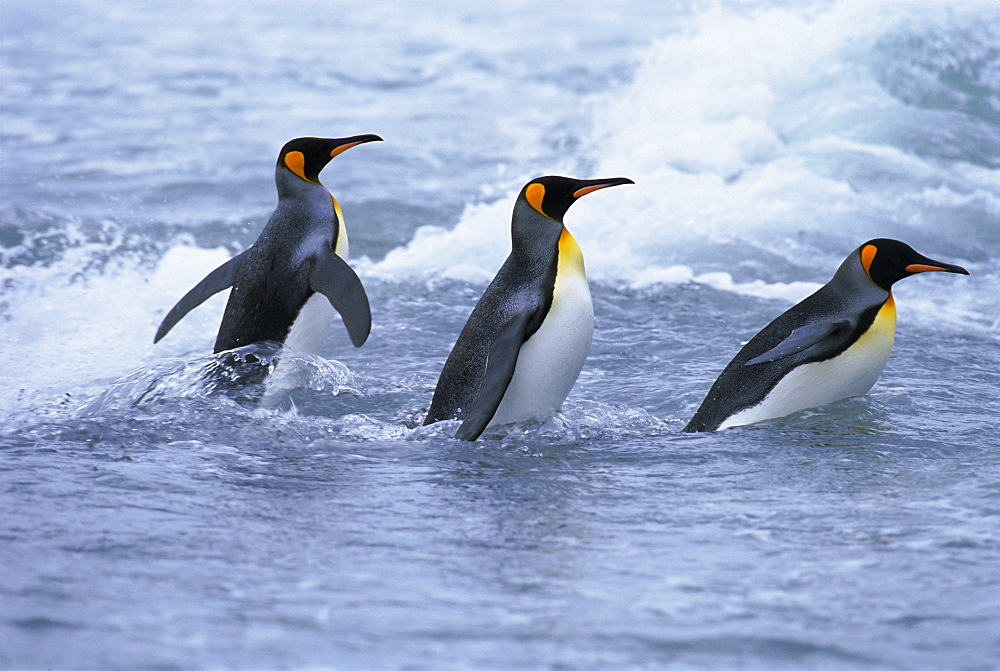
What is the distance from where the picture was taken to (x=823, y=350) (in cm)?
378

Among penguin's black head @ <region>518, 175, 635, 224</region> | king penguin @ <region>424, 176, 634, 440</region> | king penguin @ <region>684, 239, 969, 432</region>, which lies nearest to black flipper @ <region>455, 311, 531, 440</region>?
king penguin @ <region>424, 176, 634, 440</region>

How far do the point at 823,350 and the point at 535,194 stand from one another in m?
1.09

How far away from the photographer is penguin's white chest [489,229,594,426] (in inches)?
150

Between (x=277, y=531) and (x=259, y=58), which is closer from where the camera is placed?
(x=277, y=531)

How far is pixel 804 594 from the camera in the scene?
2418 millimetres

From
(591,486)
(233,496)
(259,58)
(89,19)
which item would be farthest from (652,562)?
(89,19)

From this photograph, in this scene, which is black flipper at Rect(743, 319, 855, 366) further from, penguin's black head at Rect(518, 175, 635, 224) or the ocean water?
penguin's black head at Rect(518, 175, 635, 224)

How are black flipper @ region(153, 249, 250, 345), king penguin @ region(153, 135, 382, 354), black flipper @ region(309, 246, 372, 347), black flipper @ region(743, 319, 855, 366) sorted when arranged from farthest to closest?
black flipper @ region(153, 249, 250, 345) → king penguin @ region(153, 135, 382, 354) → black flipper @ region(309, 246, 372, 347) → black flipper @ region(743, 319, 855, 366)

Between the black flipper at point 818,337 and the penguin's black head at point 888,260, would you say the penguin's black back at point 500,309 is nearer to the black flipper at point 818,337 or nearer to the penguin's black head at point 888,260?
the black flipper at point 818,337

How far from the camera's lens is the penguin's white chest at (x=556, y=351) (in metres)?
3.81

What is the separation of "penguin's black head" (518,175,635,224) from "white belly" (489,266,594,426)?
9.4 inches

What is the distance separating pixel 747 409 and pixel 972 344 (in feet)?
5.29

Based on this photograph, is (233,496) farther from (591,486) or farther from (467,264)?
(467,264)

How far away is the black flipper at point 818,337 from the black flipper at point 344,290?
1322mm
